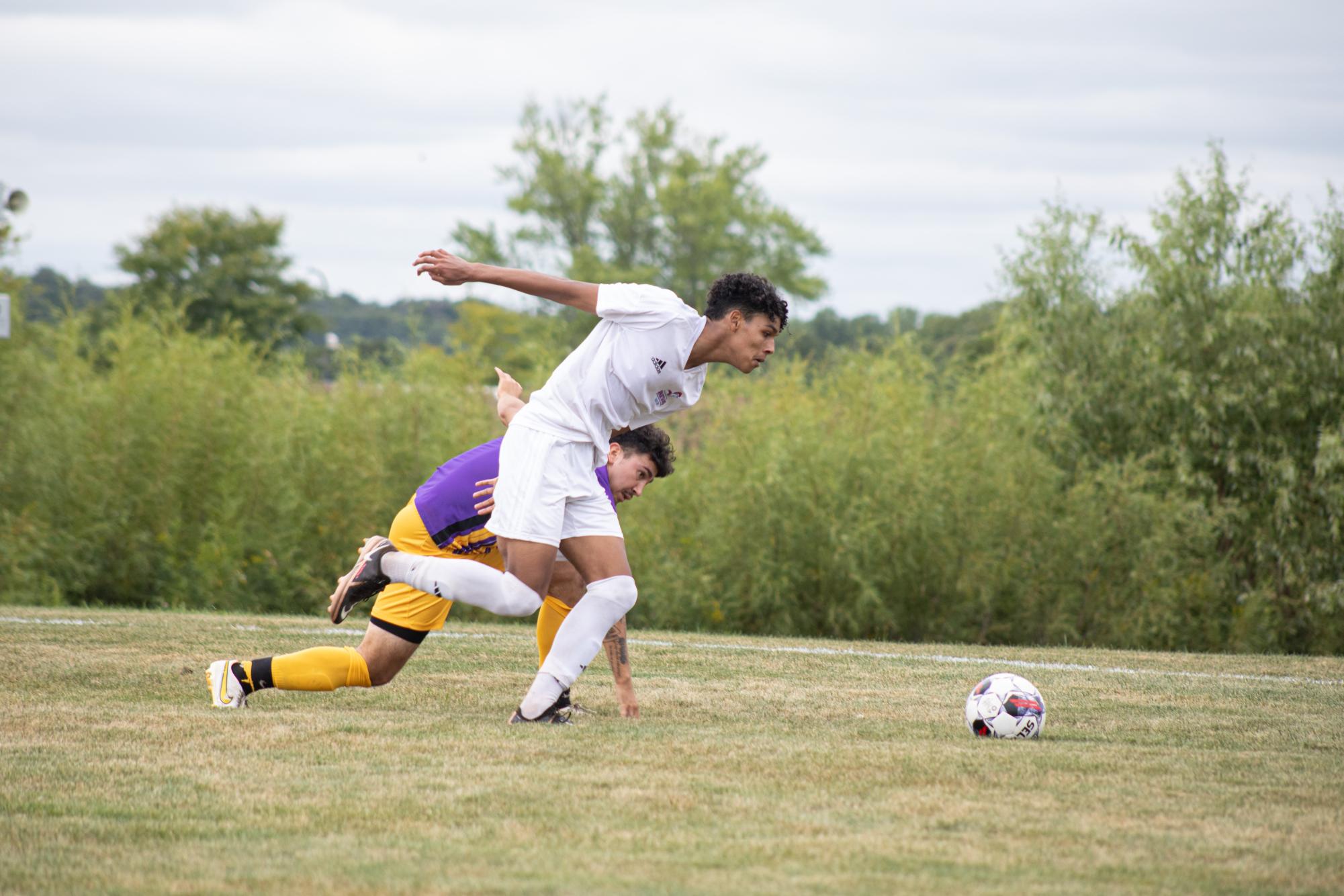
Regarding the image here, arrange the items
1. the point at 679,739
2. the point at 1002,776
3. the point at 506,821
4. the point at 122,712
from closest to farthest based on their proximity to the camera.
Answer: the point at 506,821, the point at 1002,776, the point at 679,739, the point at 122,712

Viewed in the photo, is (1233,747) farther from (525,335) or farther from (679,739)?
(525,335)

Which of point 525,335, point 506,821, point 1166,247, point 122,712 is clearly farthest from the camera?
point 525,335

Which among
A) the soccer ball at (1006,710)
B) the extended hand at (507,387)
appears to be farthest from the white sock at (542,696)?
the soccer ball at (1006,710)

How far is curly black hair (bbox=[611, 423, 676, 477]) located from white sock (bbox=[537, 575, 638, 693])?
0.64m

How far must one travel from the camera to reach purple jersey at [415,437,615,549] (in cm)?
558

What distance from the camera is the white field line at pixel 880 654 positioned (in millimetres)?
7668

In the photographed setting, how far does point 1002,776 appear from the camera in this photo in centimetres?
453

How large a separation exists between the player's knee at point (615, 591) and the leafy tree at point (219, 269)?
Answer: 3756 cm

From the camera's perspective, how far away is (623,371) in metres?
5.20

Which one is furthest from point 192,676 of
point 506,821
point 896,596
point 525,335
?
point 525,335

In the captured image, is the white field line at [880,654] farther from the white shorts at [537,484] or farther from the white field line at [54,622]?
the white shorts at [537,484]

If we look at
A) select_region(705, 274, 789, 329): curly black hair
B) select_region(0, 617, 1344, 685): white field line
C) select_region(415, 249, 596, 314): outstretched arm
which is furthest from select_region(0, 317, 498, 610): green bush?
select_region(705, 274, 789, 329): curly black hair

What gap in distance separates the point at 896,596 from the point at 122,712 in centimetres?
944

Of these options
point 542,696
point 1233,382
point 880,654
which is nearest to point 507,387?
point 542,696
